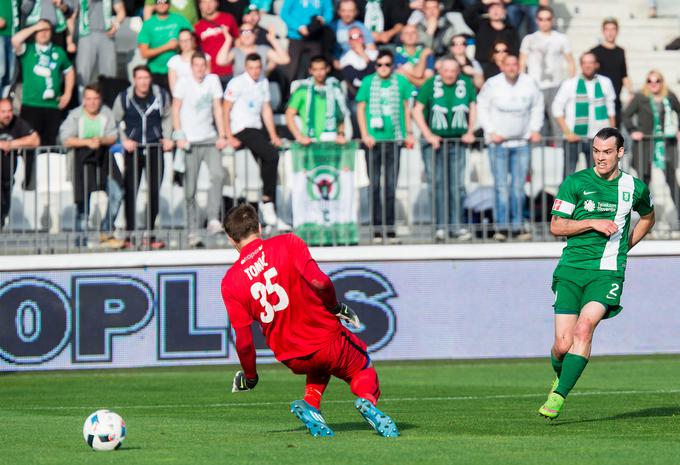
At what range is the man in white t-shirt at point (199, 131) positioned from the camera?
18.8 meters

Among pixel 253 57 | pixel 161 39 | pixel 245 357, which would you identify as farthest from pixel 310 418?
pixel 161 39

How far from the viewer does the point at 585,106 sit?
62.7ft

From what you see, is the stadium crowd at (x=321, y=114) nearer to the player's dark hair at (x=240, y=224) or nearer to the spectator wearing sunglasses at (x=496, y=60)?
the spectator wearing sunglasses at (x=496, y=60)

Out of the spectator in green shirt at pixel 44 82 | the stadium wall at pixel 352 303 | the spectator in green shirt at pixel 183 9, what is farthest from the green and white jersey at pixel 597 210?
the spectator in green shirt at pixel 183 9

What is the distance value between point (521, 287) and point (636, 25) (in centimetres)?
754

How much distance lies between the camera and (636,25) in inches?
968

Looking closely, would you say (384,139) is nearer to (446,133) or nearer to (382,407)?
(446,133)

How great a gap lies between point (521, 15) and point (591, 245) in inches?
452

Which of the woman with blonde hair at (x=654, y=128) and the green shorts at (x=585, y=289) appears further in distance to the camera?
the woman with blonde hair at (x=654, y=128)

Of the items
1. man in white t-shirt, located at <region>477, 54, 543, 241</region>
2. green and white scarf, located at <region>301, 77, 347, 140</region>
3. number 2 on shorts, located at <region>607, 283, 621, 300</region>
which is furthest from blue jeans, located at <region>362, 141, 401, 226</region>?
number 2 on shorts, located at <region>607, 283, 621, 300</region>

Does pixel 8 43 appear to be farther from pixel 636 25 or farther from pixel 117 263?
pixel 636 25

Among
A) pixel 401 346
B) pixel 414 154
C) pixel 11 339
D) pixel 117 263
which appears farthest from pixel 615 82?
pixel 11 339

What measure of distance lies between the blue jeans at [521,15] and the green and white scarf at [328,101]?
396 centimetres

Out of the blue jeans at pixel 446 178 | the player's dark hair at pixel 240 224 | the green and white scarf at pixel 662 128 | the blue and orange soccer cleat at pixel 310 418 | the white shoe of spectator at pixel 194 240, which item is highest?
the green and white scarf at pixel 662 128
